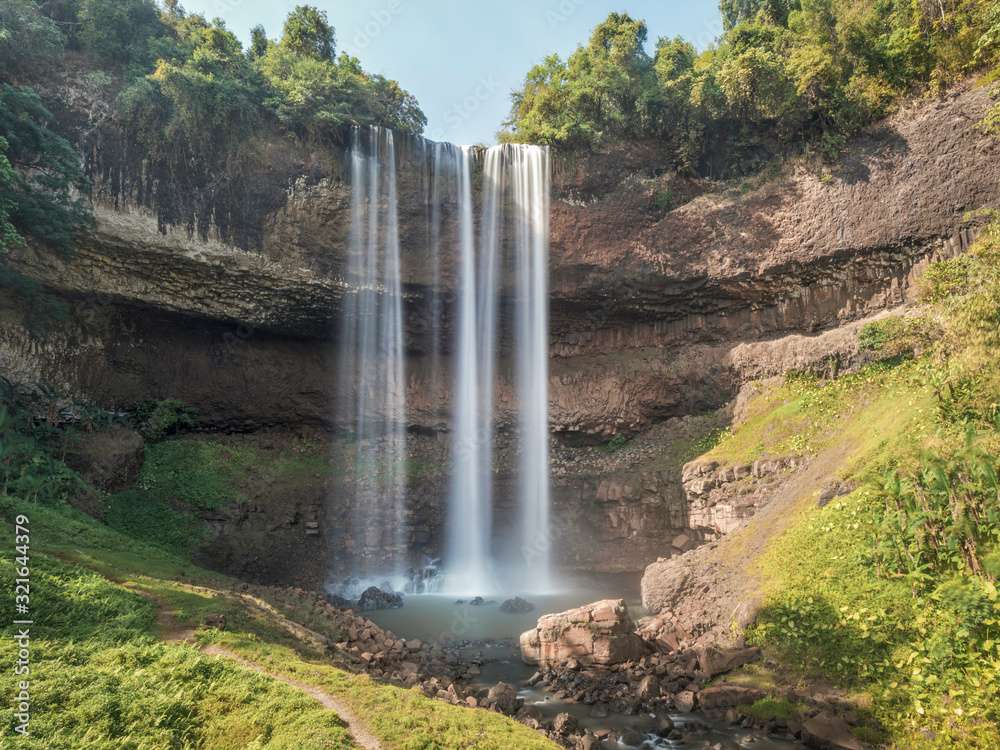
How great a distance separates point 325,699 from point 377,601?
10.9 m

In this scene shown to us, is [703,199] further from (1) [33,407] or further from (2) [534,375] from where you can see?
(1) [33,407]

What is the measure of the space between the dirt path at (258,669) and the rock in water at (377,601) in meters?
7.98

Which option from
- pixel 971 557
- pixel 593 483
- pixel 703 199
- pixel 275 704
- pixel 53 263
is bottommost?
pixel 275 704

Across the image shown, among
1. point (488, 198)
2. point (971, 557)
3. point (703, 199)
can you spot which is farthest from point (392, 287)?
point (971, 557)

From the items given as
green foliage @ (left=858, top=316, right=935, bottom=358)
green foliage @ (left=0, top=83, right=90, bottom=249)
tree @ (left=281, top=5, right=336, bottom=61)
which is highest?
tree @ (left=281, top=5, right=336, bottom=61)

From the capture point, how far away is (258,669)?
8.08m

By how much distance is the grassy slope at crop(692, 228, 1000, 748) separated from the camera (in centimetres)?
746

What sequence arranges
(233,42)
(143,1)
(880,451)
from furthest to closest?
(233,42) < (143,1) < (880,451)

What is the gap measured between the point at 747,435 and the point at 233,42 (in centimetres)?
2661

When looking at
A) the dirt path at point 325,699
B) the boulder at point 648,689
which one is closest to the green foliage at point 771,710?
the boulder at point 648,689

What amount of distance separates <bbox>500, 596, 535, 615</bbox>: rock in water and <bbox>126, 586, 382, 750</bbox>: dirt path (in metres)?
9.65

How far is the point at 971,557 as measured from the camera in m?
8.63

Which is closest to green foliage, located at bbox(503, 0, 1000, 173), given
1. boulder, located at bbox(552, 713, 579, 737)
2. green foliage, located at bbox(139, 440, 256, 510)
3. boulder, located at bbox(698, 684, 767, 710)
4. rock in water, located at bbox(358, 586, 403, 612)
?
green foliage, located at bbox(139, 440, 256, 510)

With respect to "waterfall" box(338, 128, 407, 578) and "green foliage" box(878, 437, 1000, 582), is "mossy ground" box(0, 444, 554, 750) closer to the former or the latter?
"green foliage" box(878, 437, 1000, 582)
